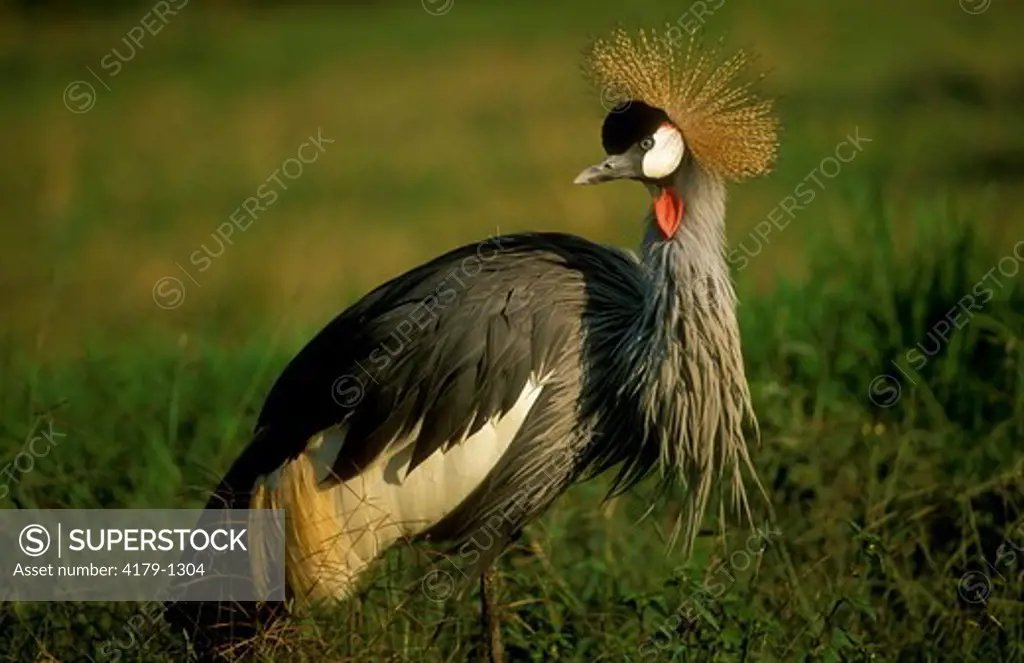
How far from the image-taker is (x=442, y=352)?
3055 mm

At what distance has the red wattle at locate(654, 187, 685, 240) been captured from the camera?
3018 millimetres

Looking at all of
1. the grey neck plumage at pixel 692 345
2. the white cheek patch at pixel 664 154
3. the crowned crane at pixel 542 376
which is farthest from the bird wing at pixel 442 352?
the white cheek patch at pixel 664 154

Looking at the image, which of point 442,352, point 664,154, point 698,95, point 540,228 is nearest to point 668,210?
point 664,154

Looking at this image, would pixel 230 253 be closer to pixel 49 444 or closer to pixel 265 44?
pixel 49 444

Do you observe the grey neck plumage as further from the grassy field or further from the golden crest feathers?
the grassy field

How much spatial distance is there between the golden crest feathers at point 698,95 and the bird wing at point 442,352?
0.99ft

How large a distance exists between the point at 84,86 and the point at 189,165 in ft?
8.11

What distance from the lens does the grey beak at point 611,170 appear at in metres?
2.97

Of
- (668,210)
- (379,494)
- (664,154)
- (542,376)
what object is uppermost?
(664,154)

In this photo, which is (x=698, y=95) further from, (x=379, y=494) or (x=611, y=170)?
(x=379, y=494)

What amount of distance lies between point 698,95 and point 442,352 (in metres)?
0.69

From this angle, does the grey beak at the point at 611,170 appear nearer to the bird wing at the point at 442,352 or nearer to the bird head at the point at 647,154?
the bird head at the point at 647,154

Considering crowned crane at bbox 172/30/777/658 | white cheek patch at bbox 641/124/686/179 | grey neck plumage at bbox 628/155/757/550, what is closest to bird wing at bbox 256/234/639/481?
Result: crowned crane at bbox 172/30/777/658

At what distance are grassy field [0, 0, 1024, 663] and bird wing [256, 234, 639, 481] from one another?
318 mm
